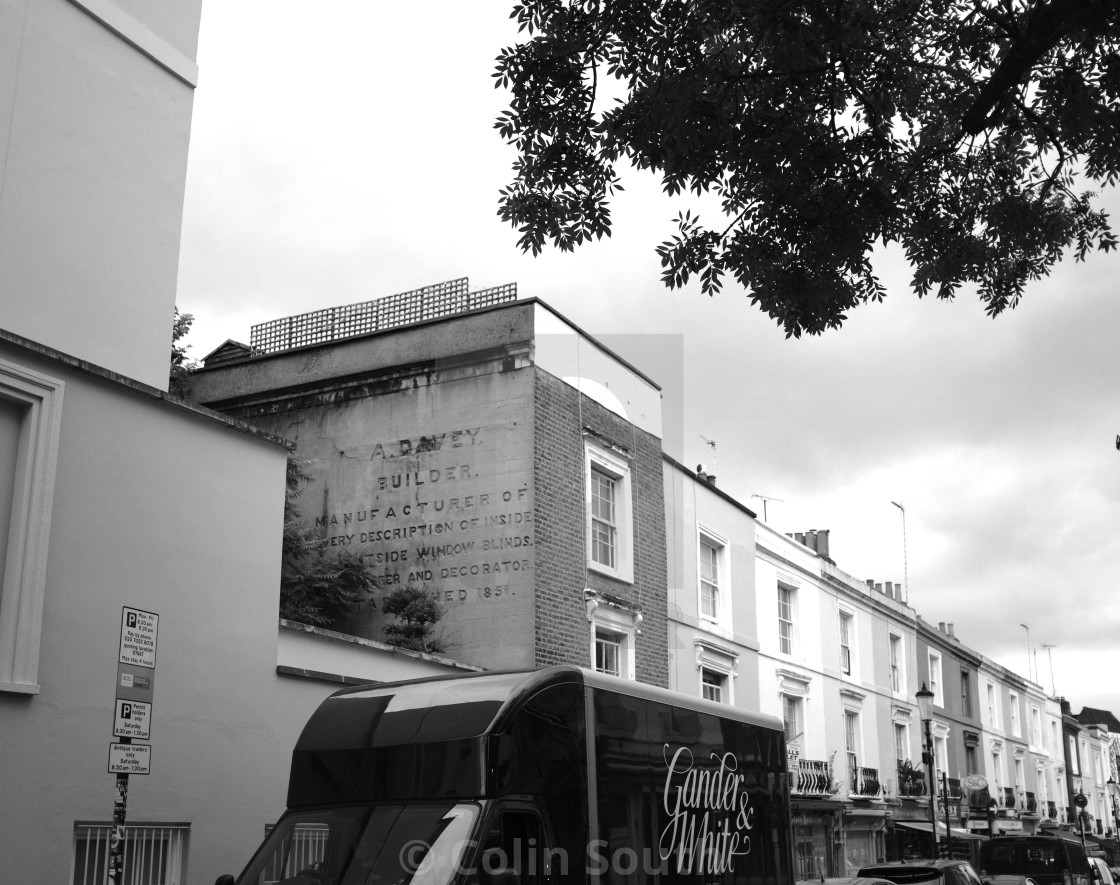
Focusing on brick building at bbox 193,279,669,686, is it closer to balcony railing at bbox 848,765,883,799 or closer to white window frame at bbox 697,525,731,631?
white window frame at bbox 697,525,731,631

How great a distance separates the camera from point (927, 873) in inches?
589

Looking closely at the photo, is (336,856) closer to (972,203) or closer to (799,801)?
(972,203)

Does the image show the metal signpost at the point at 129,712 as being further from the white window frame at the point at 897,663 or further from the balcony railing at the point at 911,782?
the white window frame at the point at 897,663

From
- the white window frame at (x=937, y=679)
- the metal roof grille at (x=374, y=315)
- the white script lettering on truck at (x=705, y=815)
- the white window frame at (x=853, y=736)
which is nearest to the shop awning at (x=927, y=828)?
the white window frame at (x=853, y=736)

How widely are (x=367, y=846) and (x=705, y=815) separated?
3.36m

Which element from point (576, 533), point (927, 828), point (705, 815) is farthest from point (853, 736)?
point (705, 815)

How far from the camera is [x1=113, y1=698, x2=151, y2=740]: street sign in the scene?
7.48 metres

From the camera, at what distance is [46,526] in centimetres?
1038

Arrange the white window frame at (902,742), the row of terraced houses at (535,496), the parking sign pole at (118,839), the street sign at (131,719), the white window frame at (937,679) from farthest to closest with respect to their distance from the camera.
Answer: the white window frame at (937,679) → the white window frame at (902,742) → the row of terraced houses at (535,496) → the street sign at (131,719) → the parking sign pole at (118,839)

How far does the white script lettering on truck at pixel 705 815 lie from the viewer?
32.9 feet

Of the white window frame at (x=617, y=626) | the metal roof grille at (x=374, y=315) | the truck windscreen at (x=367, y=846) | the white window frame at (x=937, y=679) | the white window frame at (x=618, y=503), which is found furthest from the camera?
the white window frame at (x=937, y=679)

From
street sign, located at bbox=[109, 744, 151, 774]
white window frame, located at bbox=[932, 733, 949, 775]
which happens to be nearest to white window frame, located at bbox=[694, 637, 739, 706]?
street sign, located at bbox=[109, 744, 151, 774]

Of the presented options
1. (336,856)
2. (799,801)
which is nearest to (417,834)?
(336,856)

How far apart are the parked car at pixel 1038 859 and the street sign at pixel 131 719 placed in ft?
64.1
